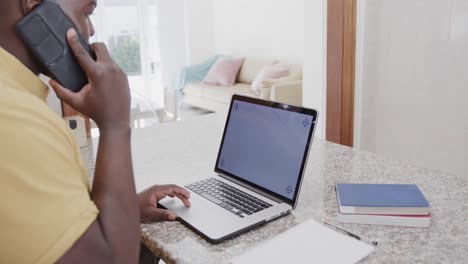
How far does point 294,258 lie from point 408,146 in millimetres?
1747

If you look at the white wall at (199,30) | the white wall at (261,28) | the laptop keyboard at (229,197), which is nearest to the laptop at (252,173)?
the laptop keyboard at (229,197)

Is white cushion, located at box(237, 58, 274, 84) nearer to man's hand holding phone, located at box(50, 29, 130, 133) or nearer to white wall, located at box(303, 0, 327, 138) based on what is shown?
white wall, located at box(303, 0, 327, 138)

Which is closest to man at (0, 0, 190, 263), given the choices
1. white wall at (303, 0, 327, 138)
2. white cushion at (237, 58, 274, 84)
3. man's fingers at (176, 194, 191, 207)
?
man's fingers at (176, 194, 191, 207)

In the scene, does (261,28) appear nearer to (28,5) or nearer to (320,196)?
(320,196)

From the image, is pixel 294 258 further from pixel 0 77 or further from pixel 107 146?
pixel 0 77

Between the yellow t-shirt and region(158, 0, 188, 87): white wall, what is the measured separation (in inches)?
230

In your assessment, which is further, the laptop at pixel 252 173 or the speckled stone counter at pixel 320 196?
the laptop at pixel 252 173

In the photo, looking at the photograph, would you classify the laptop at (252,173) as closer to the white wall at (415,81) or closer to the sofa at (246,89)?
the white wall at (415,81)

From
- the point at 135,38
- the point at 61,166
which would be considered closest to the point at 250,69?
the point at 135,38

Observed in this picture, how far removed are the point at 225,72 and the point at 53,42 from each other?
16.6ft

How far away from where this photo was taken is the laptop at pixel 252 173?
1.00 m

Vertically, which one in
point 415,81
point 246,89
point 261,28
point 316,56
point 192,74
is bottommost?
point 246,89

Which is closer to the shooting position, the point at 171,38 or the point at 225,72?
the point at 225,72

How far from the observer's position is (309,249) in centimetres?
87
